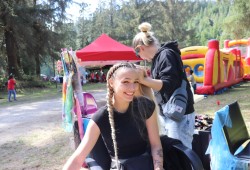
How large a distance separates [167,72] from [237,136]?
115 centimetres

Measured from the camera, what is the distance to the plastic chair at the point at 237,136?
285 cm

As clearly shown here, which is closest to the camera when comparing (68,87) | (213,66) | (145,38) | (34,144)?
(145,38)

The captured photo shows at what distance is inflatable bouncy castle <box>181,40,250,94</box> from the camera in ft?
37.3

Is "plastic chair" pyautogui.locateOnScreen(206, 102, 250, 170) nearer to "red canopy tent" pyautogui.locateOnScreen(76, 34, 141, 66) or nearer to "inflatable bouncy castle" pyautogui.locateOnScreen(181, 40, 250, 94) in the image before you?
"red canopy tent" pyautogui.locateOnScreen(76, 34, 141, 66)

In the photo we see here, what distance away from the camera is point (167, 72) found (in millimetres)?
2441

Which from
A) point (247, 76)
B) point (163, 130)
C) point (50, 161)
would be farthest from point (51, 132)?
point (247, 76)

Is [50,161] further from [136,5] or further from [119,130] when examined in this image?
[136,5]

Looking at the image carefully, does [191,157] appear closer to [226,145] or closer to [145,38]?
[226,145]

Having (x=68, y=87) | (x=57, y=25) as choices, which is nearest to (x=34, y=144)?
(x=68, y=87)

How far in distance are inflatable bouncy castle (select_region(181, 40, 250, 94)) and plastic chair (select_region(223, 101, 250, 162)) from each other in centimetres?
828

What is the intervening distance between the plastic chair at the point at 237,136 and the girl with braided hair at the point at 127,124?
0.92m

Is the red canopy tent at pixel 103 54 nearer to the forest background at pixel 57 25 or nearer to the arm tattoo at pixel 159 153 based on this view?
the arm tattoo at pixel 159 153

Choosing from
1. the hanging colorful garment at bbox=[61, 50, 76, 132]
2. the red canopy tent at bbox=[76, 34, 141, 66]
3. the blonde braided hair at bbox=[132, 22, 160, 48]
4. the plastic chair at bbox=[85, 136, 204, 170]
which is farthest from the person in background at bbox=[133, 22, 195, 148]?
the red canopy tent at bbox=[76, 34, 141, 66]

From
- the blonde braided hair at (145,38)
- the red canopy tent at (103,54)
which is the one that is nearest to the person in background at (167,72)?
the blonde braided hair at (145,38)
